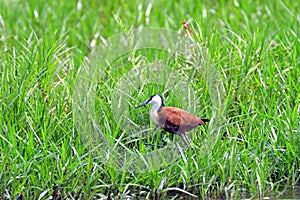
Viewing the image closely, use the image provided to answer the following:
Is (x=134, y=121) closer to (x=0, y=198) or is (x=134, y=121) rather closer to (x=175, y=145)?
(x=175, y=145)

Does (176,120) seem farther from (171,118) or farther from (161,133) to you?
(161,133)

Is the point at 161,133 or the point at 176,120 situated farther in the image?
the point at 161,133

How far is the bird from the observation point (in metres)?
4.21

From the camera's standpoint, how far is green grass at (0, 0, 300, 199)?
418cm

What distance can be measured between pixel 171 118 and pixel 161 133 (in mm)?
190

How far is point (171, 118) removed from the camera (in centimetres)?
423

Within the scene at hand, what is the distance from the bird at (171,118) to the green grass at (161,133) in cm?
8

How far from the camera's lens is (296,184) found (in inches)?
175

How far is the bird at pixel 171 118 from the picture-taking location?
421 centimetres

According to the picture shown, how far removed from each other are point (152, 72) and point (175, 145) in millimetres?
517

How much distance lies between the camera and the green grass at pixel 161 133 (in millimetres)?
4184

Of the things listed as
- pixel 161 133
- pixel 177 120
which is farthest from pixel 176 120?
pixel 161 133

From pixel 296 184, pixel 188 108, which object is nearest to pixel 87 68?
pixel 188 108

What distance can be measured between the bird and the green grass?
0.08 m
